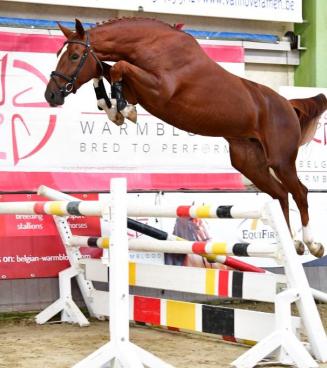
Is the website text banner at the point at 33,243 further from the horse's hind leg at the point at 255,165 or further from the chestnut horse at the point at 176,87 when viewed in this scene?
the chestnut horse at the point at 176,87

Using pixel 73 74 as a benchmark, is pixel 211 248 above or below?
below

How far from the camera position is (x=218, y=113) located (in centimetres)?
571

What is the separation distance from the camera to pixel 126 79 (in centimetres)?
541

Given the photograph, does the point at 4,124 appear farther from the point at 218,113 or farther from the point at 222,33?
the point at 222,33

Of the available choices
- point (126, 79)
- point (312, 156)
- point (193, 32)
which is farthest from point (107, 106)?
point (312, 156)

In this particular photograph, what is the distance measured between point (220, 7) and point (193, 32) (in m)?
0.43

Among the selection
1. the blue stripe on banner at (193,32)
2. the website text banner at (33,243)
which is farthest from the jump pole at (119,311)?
the blue stripe on banner at (193,32)

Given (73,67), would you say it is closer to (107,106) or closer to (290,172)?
(107,106)

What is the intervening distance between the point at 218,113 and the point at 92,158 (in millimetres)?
1973

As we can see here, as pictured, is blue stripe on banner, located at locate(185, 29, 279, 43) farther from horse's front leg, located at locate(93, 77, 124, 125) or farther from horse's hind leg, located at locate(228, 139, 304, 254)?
horse's front leg, located at locate(93, 77, 124, 125)

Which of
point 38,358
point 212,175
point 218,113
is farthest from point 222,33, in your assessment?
point 38,358

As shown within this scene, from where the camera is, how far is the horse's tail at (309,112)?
6.69m

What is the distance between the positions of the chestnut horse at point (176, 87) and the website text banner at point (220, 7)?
2334mm

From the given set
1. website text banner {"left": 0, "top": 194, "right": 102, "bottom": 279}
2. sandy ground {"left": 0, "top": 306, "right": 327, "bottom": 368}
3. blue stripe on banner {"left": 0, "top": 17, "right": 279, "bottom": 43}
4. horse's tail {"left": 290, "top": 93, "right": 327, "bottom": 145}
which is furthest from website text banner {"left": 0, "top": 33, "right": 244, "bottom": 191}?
sandy ground {"left": 0, "top": 306, "right": 327, "bottom": 368}
